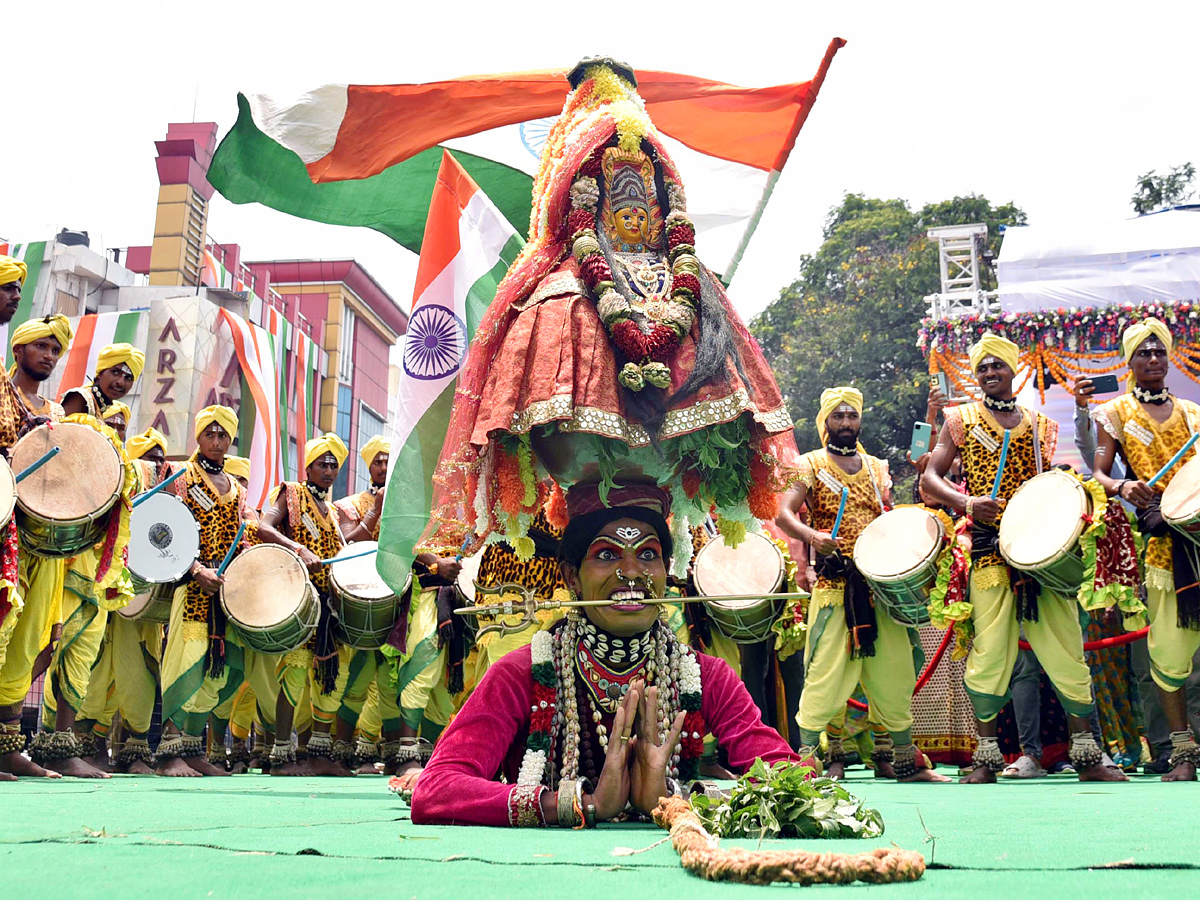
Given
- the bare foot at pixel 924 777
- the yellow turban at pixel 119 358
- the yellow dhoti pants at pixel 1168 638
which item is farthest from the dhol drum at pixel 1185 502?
the yellow turban at pixel 119 358

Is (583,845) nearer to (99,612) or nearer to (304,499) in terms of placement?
(99,612)

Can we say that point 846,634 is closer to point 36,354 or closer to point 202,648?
point 202,648

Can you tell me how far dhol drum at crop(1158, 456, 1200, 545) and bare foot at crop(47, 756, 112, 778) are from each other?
17.1ft

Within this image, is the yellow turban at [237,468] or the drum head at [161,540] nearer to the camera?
the drum head at [161,540]

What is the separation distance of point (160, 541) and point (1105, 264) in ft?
47.6

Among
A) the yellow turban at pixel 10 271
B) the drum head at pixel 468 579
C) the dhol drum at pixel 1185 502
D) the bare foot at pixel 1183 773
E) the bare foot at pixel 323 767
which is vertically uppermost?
the yellow turban at pixel 10 271

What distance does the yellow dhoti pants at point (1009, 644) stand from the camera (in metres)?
5.84

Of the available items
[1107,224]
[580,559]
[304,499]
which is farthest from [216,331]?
[580,559]

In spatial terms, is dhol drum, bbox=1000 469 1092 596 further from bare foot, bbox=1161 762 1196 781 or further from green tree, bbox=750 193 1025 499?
green tree, bbox=750 193 1025 499

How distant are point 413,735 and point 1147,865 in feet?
18.7

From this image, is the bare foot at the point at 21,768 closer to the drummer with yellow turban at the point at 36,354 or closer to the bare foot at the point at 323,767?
the drummer with yellow turban at the point at 36,354

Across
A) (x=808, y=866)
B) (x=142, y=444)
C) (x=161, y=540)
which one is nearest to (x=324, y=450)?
(x=142, y=444)

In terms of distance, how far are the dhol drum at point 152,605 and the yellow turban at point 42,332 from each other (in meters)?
1.80

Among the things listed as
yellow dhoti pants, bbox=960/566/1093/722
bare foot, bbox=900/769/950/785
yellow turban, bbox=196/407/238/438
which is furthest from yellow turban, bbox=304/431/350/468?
yellow dhoti pants, bbox=960/566/1093/722
